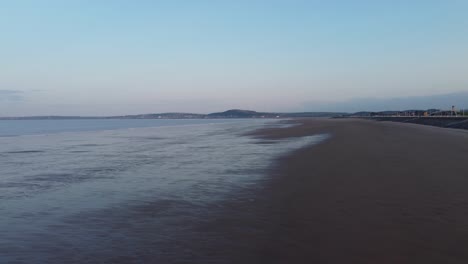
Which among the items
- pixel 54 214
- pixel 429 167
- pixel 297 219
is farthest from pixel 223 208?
pixel 429 167

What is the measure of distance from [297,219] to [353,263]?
2432 millimetres

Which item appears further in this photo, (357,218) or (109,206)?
(109,206)

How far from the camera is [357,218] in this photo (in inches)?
325

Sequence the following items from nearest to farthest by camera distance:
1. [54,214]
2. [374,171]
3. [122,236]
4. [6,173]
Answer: [122,236] < [54,214] < [374,171] < [6,173]

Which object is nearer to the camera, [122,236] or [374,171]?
[122,236]

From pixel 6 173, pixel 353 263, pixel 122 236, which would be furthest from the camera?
pixel 6 173

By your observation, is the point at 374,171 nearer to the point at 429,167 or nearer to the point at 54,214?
the point at 429,167

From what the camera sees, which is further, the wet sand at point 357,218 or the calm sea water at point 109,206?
the calm sea water at point 109,206

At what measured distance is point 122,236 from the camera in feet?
23.9

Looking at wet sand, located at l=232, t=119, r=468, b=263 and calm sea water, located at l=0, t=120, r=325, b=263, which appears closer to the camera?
wet sand, located at l=232, t=119, r=468, b=263

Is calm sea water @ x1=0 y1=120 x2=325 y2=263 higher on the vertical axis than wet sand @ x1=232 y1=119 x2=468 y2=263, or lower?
lower

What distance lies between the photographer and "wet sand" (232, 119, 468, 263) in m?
6.22

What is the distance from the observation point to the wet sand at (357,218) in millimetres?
6219

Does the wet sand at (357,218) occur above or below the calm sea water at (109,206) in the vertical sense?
above
